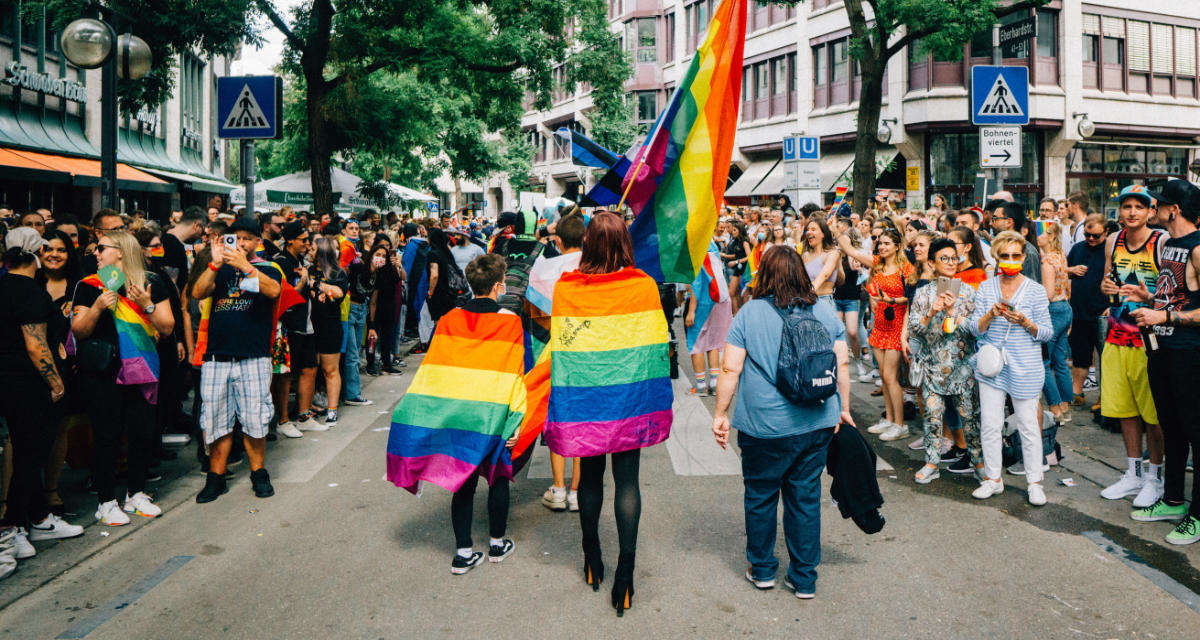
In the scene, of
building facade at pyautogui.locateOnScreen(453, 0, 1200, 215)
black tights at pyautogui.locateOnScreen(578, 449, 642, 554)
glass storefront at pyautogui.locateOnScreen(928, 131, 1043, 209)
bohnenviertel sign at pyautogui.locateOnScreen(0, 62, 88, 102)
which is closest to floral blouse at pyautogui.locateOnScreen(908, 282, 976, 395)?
black tights at pyautogui.locateOnScreen(578, 449, 642, 554)

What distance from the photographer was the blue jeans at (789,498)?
197 inches

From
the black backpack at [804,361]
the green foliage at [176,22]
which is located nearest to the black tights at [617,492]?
the black backpack at [804,361]

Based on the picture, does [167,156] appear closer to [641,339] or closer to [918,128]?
[918,128]

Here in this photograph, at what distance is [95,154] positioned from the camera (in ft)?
82.7

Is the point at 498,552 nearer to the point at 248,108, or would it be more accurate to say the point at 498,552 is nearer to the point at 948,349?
the point at 948,349

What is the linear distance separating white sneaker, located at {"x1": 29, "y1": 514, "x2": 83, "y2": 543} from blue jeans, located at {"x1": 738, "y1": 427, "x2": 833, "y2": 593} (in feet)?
13.6

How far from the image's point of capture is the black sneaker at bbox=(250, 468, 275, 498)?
7.04 m

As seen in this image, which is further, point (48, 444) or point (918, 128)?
point (918, 128)

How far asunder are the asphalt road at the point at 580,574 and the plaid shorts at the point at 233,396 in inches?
21.7

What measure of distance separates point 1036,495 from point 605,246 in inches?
143

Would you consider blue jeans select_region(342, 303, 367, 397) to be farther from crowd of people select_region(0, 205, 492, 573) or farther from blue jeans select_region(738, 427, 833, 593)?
blue jeans select_region(738, 427, 833, 593)

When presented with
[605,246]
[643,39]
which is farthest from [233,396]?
[643,39]

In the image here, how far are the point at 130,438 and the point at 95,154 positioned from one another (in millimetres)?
21479

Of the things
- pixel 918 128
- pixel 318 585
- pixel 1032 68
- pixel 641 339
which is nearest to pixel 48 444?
pixel 318 585
